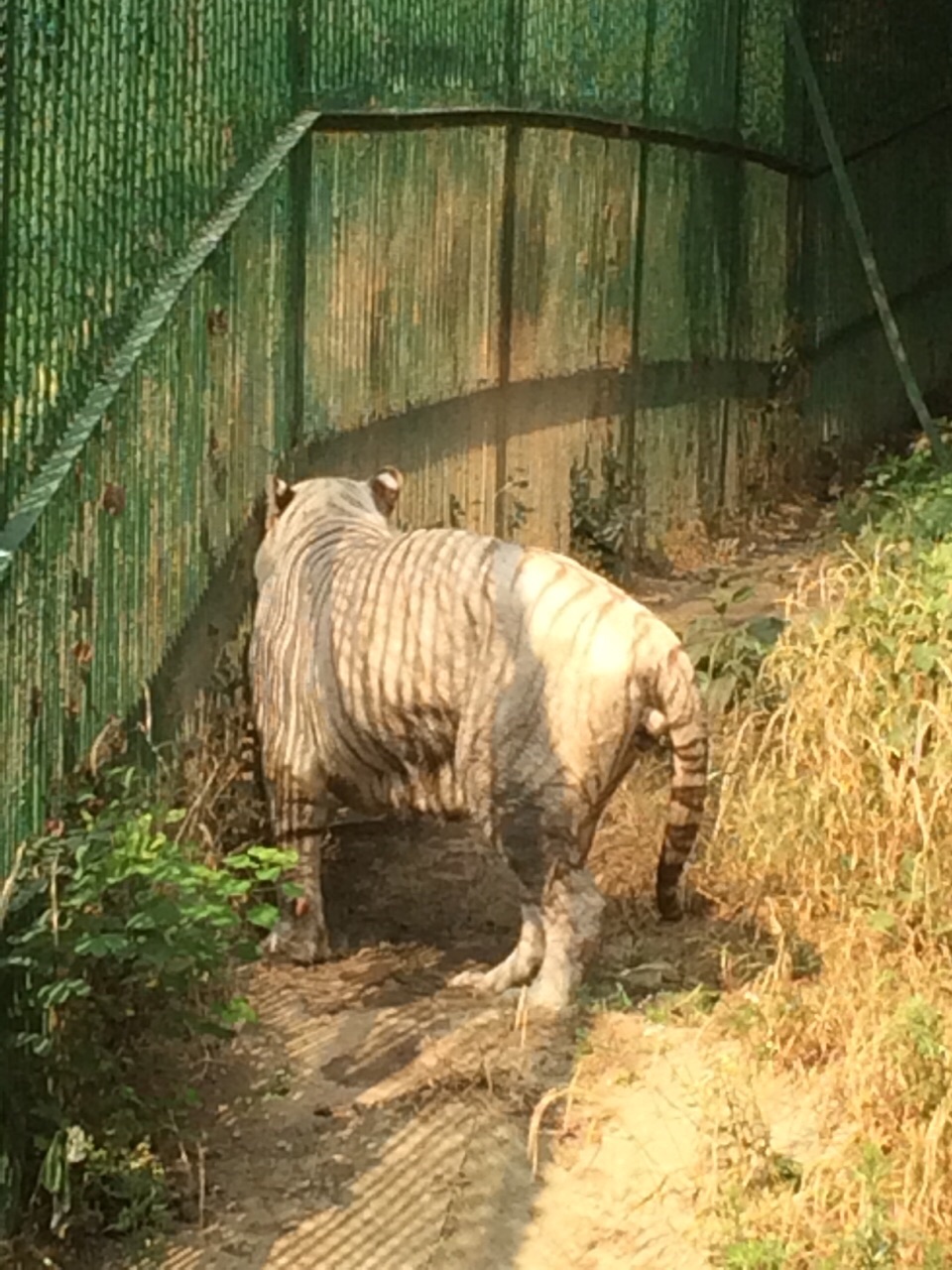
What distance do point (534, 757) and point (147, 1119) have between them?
1.50 metres

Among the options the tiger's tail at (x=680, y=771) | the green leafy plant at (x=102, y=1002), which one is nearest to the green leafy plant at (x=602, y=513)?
the tiger's tail at (x=680, y=771)

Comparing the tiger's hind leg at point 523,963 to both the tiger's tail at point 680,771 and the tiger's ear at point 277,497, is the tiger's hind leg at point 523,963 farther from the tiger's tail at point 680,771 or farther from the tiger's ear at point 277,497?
the tiger's ear at point 277,497

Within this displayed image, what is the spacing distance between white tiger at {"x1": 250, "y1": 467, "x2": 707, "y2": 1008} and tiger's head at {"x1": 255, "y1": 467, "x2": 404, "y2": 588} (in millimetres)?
43

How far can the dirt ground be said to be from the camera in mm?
5145

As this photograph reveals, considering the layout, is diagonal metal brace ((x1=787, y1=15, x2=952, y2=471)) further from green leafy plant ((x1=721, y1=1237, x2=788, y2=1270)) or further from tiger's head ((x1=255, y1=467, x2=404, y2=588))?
green leafy plant ((x1=721, y1=1237, x2=788, y2=1270))

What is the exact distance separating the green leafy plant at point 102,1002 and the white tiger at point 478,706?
106cm

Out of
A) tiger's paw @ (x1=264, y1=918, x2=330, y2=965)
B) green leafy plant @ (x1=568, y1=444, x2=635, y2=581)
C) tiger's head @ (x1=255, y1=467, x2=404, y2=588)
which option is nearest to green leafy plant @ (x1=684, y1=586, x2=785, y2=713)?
tiger's head @ (x1=255, y1=467, x2=404, y2=588)

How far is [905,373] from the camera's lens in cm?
1180

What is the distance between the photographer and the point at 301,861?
269 inches

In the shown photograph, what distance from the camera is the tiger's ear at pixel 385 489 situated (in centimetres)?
748

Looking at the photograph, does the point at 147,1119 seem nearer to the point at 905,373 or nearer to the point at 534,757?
the point at 534,757

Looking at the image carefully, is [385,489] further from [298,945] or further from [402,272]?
[298,945]

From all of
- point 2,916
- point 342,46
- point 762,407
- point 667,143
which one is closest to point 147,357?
point 2,916

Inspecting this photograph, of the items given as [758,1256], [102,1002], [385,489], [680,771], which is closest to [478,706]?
[680,771]
